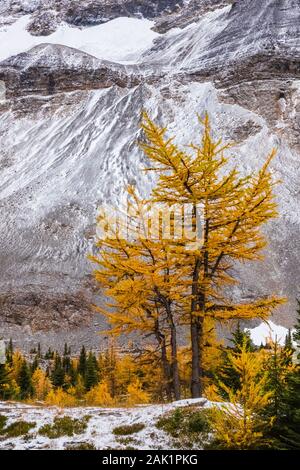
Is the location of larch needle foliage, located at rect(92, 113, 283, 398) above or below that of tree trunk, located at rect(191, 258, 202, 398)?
above

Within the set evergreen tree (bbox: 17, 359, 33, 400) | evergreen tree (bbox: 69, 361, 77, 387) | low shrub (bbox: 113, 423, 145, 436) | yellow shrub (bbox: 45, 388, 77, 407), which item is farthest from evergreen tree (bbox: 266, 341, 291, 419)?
evergreen tree (bbox: 69, 361, 77, 387)

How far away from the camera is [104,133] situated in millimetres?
116750

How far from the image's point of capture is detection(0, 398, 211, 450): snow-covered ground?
10711 mm

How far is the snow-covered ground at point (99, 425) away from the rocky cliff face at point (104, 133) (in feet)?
203

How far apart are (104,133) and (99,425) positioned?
359 ft

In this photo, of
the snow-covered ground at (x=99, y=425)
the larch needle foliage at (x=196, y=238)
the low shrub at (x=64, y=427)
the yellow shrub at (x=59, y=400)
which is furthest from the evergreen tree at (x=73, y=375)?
the low shrub at (x=64, y=427)

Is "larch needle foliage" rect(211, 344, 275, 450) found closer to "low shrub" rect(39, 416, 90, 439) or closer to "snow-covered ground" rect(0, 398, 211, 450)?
"snow-covered ground" rect(0, 398, 211, 450)

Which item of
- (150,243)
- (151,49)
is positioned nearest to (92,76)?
(151,49)

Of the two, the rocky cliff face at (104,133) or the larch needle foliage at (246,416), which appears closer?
the larch needle foliage at (246,416)

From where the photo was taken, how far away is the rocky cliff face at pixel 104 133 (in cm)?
8462

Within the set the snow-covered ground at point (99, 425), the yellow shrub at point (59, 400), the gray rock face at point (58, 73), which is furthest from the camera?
the gray rock face at point (58, 73)

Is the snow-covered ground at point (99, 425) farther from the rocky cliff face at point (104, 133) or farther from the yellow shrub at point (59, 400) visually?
the rocky cliff face at point (104, 133)

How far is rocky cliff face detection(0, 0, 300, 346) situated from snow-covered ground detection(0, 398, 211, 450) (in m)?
62.0

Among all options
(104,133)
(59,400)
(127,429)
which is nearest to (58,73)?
(104,133)
